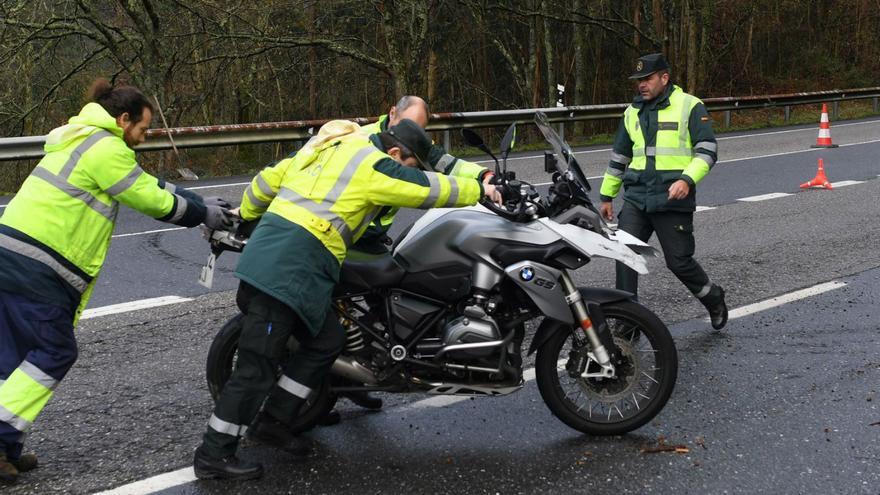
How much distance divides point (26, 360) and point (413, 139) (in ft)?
6.18

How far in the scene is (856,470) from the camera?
434cm

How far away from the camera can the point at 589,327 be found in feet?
15.3

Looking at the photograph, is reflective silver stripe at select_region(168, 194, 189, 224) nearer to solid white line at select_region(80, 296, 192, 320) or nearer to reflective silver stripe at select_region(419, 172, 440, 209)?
reflective silver stripe at select_region(419, 172, 440, 209)

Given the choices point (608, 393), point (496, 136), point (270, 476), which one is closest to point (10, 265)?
point (270, 476)

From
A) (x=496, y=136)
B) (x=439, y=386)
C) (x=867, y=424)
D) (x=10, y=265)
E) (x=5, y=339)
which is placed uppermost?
(x=10, y=265)

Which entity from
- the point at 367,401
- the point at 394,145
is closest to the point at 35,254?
the point at 394,145

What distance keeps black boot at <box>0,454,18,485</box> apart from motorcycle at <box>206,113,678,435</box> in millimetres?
886

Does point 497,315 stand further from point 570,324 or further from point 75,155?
point 75,155

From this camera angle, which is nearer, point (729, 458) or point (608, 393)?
point (729, 458)

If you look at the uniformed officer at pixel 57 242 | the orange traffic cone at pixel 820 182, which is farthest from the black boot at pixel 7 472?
the orange traffic cone at pixel 820 182

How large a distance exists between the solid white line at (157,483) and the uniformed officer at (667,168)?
305cm

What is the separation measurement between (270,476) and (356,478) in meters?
0.37

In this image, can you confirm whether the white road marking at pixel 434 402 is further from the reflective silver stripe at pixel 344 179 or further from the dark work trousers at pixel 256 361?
the reflective silver stripe at pixel 344 179

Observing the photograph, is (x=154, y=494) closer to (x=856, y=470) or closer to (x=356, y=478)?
(x=356, y=478)
